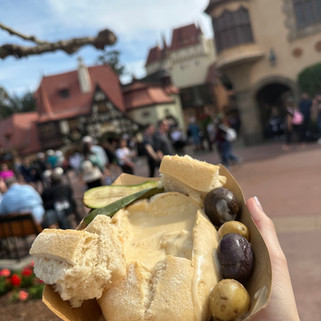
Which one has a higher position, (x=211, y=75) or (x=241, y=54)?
(x=211, y=75)

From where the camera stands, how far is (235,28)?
17109 millimetres

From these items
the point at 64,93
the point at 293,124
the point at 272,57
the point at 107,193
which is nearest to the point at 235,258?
the point at 107,193

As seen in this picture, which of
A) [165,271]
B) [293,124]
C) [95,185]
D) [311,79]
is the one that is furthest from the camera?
[311,79]

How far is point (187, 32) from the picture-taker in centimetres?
5769

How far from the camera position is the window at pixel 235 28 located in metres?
17.0

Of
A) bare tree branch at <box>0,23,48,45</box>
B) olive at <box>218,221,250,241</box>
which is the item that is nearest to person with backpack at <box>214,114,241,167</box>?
bare tree branch at <box>0,23,48,45</box>

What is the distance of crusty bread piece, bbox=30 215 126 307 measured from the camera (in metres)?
1.36

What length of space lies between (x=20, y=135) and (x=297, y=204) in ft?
125

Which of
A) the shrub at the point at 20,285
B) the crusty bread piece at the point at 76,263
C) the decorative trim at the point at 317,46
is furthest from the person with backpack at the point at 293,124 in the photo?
the crusty bread piece at the point at 76,263

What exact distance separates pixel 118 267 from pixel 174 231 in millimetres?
413

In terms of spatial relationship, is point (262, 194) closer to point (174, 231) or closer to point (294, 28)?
point (174, 231)

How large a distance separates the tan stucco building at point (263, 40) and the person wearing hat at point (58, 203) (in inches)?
512

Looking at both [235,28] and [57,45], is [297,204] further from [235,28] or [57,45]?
[235,28]

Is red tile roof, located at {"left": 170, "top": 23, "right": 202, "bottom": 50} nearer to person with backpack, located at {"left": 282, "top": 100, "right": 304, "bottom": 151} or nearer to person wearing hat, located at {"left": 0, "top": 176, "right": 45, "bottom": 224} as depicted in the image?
person with backpack, located at {"left": 282, "top": 100, "right": 304, "bottom": 151}
